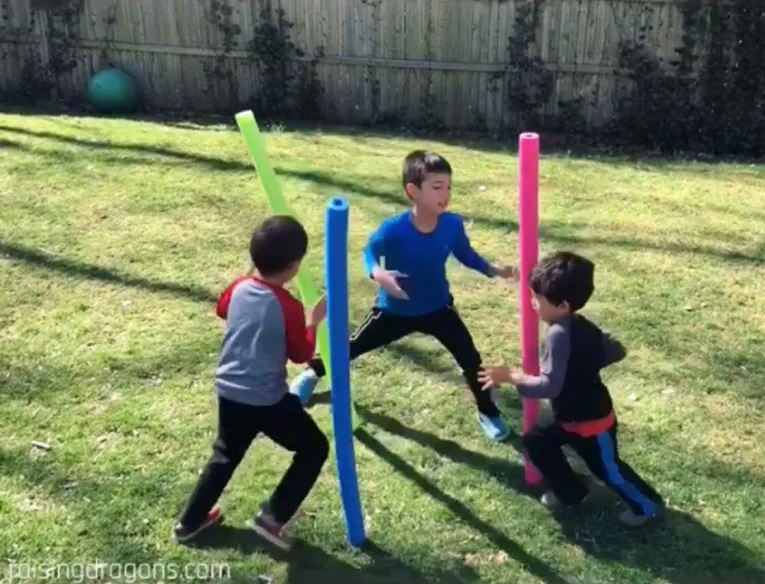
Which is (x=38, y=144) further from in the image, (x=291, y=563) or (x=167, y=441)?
(x=291, y=563)

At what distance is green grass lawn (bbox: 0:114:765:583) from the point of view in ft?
12.1

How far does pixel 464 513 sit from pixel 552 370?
2.49ft

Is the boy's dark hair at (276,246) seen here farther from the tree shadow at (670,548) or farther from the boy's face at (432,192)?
the tree shadow at (670,548)

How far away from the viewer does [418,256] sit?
13.3ft

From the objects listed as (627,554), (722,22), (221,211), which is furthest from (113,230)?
(722,22)

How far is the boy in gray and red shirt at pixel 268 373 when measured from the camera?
335 centimetres

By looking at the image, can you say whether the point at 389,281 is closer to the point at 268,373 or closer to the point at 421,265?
the point at 421,265

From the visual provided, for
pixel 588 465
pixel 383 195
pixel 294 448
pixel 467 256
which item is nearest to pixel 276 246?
pixel 294 448

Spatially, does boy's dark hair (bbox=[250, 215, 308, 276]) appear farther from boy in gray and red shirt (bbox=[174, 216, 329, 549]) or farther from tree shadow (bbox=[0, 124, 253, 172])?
tree shadow (bbox=[0, 124, 253, 172])

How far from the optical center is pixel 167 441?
14.3 ft

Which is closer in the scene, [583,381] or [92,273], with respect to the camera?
[583,381]

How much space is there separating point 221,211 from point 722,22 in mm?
6120

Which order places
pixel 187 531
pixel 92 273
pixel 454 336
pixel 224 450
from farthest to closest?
pixel 92 273 < pixel 454 336 < pixel 187 531 < pixel 224 450

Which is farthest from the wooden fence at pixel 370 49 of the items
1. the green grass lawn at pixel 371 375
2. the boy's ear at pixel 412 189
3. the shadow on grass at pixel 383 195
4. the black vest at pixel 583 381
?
the black vest at pixel 583 381
